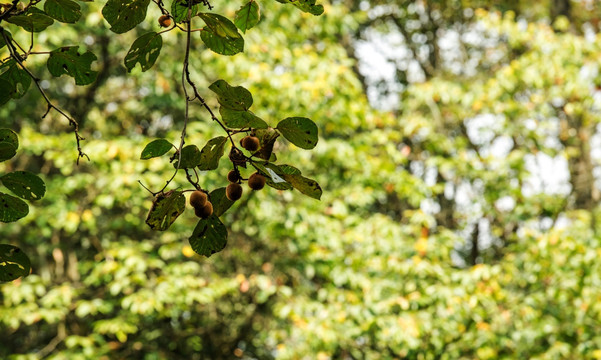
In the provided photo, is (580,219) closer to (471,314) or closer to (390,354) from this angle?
(471,314)

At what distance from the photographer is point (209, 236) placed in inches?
33.5

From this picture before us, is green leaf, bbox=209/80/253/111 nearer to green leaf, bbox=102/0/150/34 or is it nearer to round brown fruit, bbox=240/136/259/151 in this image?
round brown fruit, bbox=240/136/259/151

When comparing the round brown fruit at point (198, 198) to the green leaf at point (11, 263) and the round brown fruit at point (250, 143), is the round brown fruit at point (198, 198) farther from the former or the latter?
the green leaf at point (11, 263)

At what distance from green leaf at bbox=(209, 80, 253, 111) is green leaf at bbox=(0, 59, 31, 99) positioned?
1.10 ft

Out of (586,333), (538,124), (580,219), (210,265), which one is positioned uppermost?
(538,124)

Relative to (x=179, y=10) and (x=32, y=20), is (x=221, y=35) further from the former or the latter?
(x=32, y=20)

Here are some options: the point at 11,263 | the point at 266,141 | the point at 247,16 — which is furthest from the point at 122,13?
the point at 11,263

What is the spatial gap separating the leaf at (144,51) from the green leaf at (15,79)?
0.18 metres

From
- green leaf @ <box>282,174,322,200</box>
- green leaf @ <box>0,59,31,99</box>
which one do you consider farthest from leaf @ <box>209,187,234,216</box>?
green leaf @ <box>0,59,31,99</box>

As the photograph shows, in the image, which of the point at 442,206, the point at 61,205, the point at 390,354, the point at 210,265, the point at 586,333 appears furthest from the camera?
the point at 442,206

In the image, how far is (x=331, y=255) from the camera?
430 centimetres

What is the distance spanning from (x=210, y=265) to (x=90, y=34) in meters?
2.23

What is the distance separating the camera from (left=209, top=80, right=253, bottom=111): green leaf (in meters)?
0.80

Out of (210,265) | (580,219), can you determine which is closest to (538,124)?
(580,219)
